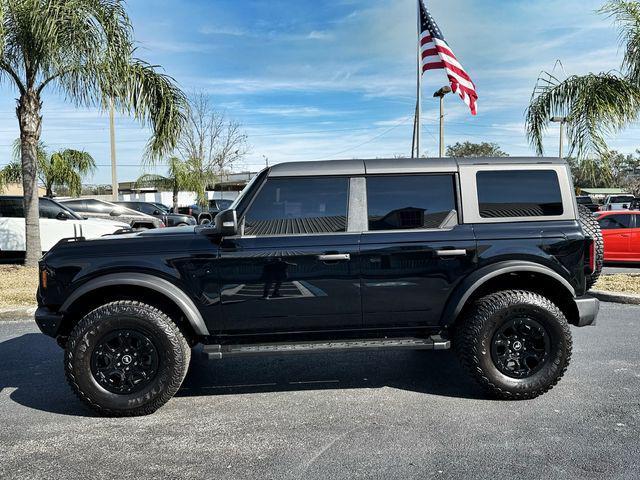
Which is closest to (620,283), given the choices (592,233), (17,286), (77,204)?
(592,233)

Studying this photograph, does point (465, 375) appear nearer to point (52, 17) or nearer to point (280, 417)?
point (280, 417)

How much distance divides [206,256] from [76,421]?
5.03 ft

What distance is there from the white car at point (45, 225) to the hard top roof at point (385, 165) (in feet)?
27.5

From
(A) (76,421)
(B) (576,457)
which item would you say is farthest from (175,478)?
(B) (576,457)

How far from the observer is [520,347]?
4074mm

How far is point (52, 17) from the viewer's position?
27.1ft

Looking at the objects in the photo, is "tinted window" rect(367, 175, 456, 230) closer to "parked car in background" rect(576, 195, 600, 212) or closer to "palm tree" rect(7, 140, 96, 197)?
"parked car in background" rect(576, 195, 600, 212)

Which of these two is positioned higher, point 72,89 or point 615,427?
point 72,89

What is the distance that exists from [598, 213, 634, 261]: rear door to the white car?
10.8 metres

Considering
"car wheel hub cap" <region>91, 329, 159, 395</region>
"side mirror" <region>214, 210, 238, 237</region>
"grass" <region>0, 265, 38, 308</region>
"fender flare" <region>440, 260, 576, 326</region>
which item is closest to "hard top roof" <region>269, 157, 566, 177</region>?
"side mirror" <region>214, 210, 238, 237</region>

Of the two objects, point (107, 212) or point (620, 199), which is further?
point (620, 199)

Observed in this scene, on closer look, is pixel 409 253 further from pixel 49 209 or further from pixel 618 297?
pixel 49 209

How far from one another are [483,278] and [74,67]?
316 inches

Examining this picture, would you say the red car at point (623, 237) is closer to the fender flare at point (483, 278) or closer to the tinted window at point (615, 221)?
the tinted window at point (615, 221)
